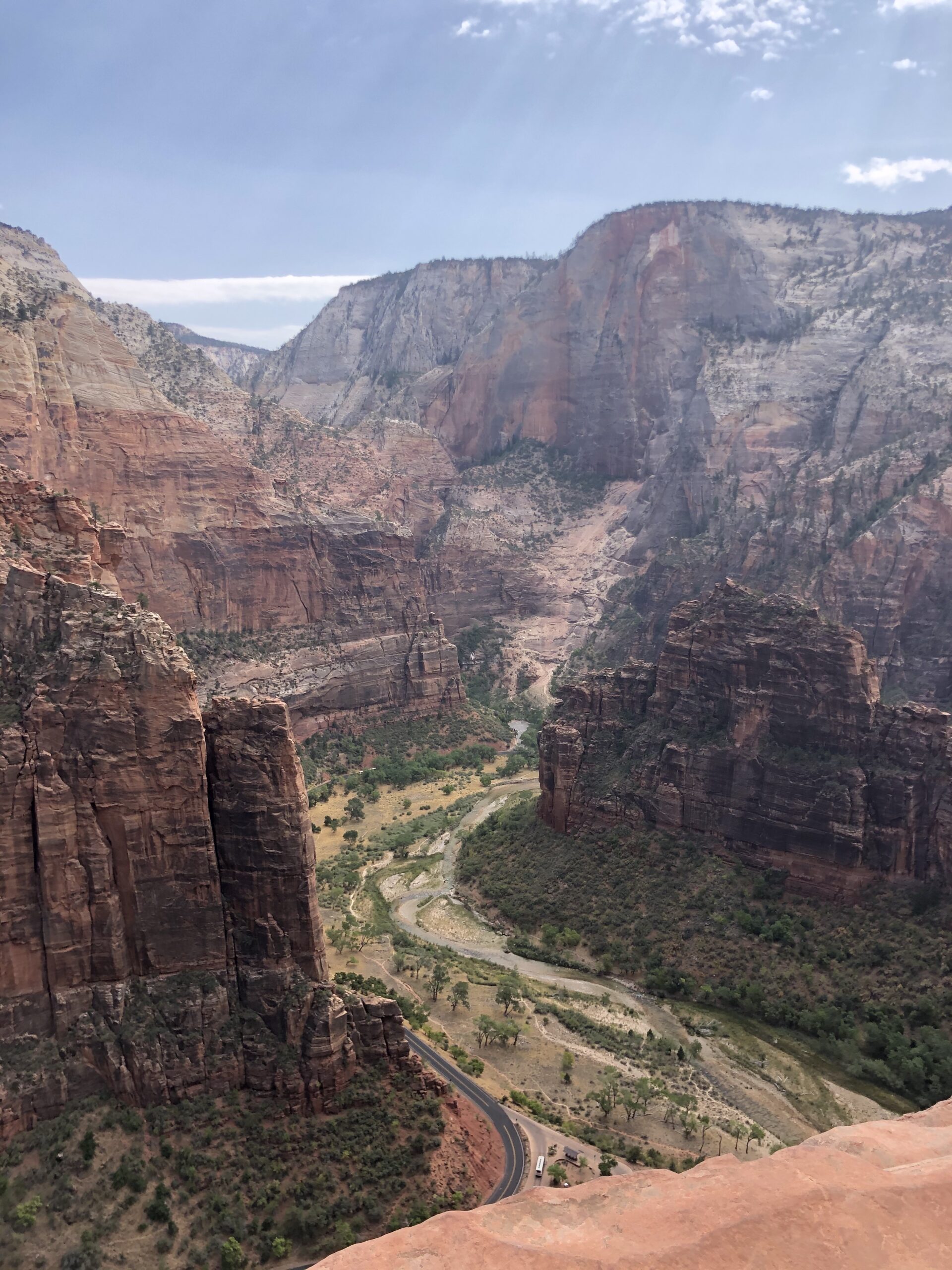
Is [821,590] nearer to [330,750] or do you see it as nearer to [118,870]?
[330,750]

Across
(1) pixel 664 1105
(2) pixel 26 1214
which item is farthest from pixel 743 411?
(2) pixel 26 1214

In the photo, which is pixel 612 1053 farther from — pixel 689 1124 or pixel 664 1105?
pixel 689 1124

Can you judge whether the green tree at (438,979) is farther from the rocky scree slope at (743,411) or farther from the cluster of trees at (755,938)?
the rocky scree slope at (743,411)

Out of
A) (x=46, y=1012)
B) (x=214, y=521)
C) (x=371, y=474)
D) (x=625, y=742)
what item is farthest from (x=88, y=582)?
(x=371, y=474)

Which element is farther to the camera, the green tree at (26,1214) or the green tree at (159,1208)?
the green tree at (159,1208)

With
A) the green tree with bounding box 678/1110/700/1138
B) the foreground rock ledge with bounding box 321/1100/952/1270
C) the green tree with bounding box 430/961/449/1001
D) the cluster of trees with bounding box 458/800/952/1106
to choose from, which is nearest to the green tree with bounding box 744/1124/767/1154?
the green tree with bounding box 678/1110/700/1138

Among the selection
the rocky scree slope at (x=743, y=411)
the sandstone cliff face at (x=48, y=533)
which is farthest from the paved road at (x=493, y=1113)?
the rocky scree slope at (x=743, y=411)
